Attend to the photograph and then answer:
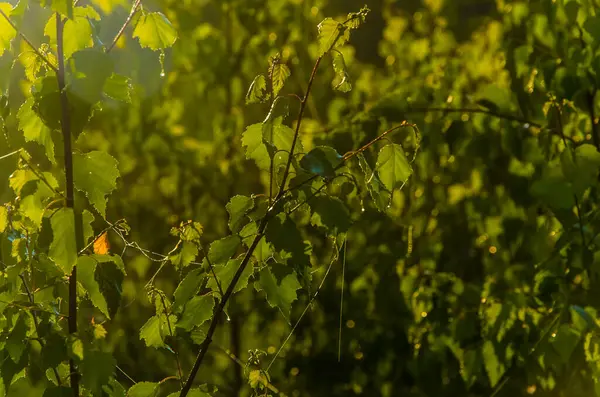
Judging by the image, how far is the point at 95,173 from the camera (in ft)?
3.43

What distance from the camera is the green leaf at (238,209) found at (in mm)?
1062

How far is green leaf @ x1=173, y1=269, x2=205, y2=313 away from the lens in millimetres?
1080

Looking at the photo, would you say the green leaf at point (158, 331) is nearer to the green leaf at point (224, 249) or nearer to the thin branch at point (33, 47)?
the green leaf at point (224, 249)

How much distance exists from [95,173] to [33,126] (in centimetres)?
9

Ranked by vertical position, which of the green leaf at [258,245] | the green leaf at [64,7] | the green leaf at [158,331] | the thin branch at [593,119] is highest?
the green leaf at [64,7]

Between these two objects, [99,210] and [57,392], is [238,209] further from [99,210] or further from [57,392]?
[57,392]

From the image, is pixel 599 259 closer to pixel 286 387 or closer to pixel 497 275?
pixel 497 275

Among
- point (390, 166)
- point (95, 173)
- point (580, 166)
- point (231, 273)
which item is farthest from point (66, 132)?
point (580, 166)

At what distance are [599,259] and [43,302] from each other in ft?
3.73

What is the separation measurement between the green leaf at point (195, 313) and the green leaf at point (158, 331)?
0.22 ft

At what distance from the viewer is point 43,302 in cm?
114

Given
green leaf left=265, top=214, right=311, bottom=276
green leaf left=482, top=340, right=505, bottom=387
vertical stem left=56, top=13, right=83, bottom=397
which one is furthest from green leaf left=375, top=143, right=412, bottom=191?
green leaf left=482, top=340, right=505, bottom=387

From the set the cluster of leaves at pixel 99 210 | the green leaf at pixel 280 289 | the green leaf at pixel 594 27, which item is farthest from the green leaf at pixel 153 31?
the green leaf at pixel 594 27

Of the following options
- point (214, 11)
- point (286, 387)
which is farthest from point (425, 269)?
point (214, 11)
